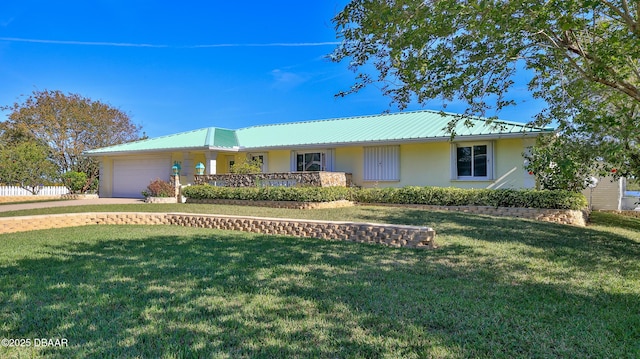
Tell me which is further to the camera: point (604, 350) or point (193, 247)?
point (193, 247)

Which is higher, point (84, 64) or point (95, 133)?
point (84, 64)

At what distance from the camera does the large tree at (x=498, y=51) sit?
212 inches

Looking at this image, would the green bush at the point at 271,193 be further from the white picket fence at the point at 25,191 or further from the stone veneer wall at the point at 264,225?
the white picket fence at the point at 25,191

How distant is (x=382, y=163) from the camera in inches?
659

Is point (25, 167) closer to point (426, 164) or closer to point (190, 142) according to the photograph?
point (190, 142)

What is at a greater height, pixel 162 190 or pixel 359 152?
pixel 359 152

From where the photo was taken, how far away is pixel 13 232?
29.8ft

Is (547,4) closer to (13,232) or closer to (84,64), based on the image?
(13,232)

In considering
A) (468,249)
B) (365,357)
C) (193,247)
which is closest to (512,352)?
(365,357)

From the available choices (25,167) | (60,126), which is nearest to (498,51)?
(25,167)

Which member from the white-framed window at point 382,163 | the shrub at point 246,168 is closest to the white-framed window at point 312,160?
the white-framed window at point 382,163

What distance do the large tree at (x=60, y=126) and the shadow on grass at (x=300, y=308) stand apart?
25.9m

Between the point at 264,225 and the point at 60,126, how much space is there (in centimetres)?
2701

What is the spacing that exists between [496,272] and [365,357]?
3.51 meters
